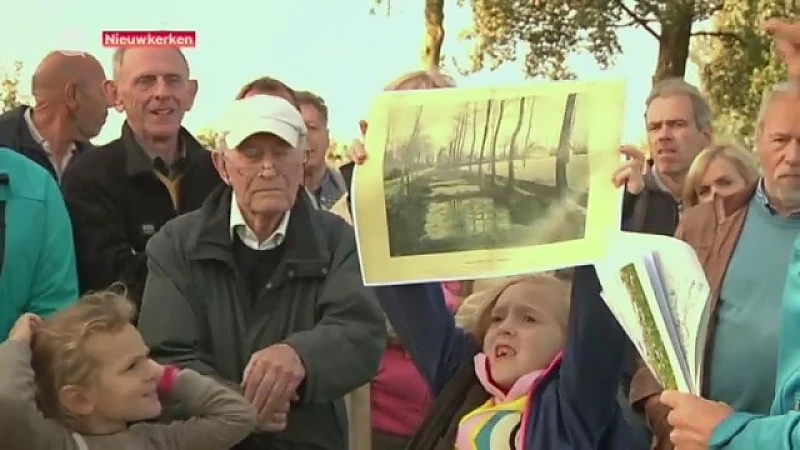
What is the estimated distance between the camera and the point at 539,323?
102 inches

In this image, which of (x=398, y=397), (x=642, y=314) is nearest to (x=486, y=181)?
(x=642, y=314)

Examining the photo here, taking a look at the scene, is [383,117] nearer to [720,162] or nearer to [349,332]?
[349,332]

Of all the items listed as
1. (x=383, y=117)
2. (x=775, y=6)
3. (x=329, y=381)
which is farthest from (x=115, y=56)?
(x=775, y=6)

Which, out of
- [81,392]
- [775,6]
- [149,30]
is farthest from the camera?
[775,6]

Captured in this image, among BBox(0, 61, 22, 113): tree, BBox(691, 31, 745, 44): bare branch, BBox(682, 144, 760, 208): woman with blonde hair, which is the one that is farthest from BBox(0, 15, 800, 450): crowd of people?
BBox(691, 31, 745, 44): bare branch

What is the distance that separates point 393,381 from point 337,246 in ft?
2.48

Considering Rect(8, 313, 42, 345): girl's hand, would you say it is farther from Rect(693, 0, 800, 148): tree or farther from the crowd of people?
Rect(693, 0, 800, 148): tree

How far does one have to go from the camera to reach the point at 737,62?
1198cm

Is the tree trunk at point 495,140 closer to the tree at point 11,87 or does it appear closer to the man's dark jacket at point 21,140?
the man's dark jacket at point 21,140

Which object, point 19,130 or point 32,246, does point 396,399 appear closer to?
point 32,246

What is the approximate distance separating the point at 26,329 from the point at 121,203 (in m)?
0.88

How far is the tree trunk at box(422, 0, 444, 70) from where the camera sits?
9266 millimetres

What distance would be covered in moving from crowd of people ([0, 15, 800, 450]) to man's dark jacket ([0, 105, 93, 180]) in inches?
16.9

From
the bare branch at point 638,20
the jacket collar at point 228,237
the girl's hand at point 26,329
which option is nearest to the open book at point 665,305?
the jacket collar at point 228,237
